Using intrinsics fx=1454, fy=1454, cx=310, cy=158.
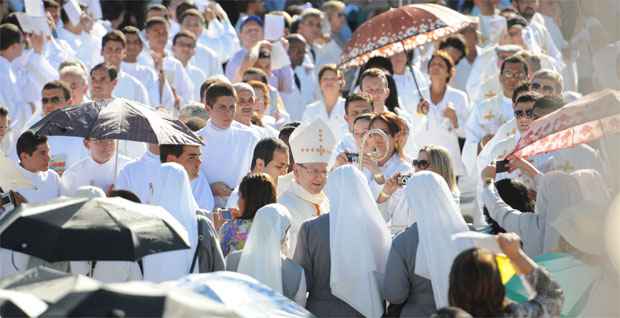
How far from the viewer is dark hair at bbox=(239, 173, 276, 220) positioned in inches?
333

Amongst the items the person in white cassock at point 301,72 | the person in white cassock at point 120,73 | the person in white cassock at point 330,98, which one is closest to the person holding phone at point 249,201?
the person in white cassock at point 330,98

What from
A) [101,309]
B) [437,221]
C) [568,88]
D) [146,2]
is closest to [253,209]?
[437,221]

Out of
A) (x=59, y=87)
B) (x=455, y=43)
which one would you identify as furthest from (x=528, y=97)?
(x=455, y=43)

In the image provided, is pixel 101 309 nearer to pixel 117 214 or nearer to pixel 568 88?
pixel 117 214

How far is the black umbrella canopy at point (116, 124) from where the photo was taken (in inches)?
360

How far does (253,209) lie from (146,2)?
10.7m

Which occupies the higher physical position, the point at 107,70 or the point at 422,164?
the point at 107,70

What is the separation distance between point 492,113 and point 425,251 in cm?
549

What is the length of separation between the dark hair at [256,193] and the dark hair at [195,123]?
303 cm

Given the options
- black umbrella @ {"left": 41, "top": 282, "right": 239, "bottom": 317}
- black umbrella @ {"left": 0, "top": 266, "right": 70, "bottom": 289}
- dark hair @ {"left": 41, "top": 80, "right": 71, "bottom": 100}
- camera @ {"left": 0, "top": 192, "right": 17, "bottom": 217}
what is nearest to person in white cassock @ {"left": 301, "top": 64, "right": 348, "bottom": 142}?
dark hair @ {"left": 41, "top": 80, "right": 71, "bottom": 100}

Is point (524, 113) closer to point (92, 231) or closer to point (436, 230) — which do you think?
point (436, 230)

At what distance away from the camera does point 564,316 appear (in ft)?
26.0

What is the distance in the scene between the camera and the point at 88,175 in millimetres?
10281

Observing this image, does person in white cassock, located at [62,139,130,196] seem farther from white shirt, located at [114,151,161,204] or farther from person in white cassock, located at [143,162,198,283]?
person in white cassock, located at [143,162,198,283]
